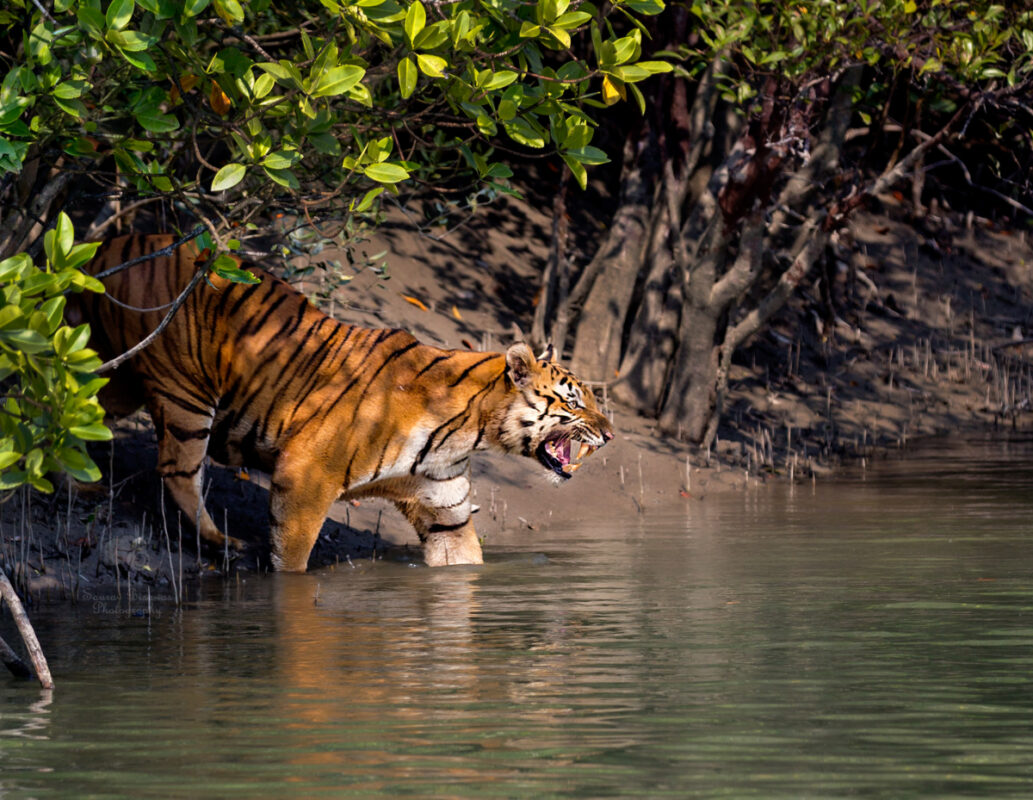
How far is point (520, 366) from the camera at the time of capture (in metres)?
9.12

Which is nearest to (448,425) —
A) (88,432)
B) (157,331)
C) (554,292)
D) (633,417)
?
(157,331)

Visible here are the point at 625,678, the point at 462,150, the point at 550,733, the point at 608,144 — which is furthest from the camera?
the point at 608,144

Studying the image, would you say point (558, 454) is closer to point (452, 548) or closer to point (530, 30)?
point (452, 548)

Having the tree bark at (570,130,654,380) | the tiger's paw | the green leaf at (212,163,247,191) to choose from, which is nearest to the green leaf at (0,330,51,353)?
the green leaf at (212,163,247,191)

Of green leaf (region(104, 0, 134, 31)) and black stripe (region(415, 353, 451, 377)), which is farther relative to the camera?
black stripe (region(415, 353, 451, 377))

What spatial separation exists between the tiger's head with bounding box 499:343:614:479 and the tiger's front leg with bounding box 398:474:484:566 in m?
0.45

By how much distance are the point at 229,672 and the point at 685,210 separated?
398 inches

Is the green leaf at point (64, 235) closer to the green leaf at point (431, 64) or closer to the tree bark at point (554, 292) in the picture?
the green leaf at point (431, 64)

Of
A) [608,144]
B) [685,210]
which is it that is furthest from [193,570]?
[608,144]

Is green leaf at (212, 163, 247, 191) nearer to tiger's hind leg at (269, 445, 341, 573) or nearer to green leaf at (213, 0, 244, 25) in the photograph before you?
green leaf at (213, 0, 244, 25)

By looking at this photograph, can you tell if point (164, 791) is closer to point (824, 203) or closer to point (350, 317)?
point (350, 317)

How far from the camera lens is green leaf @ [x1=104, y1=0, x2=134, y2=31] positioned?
18.7 feet

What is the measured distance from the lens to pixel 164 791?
4375 mm

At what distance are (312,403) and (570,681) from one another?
12.5 feet
